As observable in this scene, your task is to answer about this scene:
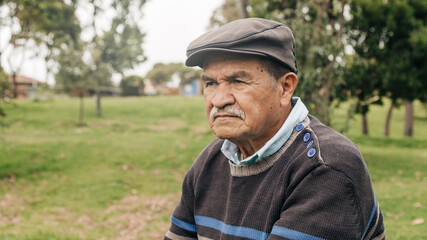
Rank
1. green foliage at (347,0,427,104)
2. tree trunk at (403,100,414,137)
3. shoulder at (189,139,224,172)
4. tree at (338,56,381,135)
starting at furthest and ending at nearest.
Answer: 1. tree trunk at (403,100,414,137)
2. tree at (338,56,381,135)
3. green foliage at (347,0,427,104)
4. shoulder at (189,139,224,172)

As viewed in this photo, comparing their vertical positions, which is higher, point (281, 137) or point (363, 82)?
point (363, 82)

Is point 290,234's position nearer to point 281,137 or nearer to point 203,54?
point 281,137

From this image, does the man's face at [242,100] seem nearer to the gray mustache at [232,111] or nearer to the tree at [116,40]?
the gray mustache at [232,111]

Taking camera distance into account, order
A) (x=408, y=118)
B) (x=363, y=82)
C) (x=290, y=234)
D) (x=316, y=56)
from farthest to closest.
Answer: (x=408, y=118) → (x=363, y=82) → (x=316, y=56) → (x=290, y=234)

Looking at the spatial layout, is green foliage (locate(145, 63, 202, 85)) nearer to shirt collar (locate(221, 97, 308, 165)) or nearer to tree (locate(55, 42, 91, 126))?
tree (locate(55, 42, 91, 126))

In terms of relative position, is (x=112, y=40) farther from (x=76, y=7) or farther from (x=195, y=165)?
(x=195, y=165)

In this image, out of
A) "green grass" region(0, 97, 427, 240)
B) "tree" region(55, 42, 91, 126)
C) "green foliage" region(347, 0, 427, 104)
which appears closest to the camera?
"green grass" region(0, 97, 427, 240)

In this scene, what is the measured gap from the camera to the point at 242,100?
183 cm

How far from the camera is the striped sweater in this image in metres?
1.49

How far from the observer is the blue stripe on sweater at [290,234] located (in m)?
1.49

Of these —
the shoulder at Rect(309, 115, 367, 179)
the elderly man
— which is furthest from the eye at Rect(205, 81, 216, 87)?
the shoulder at Rect(309, 115, 367, 179)

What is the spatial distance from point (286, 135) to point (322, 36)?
539cm

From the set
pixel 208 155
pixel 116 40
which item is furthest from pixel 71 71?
pixel 208 155

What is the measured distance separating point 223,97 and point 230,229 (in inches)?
26.2
